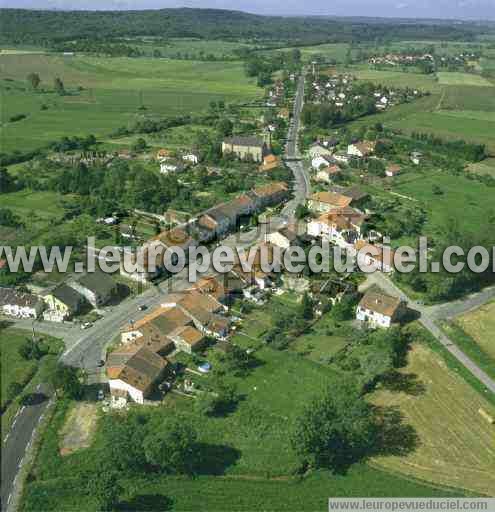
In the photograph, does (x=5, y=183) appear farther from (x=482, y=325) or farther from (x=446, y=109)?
(x=446, y=109)

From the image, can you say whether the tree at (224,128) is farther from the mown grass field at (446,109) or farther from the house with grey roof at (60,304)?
the house with grey roof at (60,304)

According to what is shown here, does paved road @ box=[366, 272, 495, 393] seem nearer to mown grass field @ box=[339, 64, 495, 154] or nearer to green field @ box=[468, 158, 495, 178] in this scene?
green field @ box=[468, 158, 495, 178]

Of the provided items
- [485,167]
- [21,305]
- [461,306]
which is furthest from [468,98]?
[21,305]

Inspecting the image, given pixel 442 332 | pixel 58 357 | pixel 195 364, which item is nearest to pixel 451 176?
pixel 442 332

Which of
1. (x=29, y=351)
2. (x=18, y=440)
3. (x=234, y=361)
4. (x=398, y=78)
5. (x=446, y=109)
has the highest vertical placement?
(x=398, y=78)

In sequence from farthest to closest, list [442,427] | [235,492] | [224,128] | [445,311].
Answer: [224,128] < [445,311] < [442,427] < [235,492]

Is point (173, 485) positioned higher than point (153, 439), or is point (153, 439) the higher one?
point (153, 439)

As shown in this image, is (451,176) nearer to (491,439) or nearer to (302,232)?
(302,232)

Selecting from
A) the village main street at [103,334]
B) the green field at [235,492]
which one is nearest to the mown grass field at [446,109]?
the village main street at [103,334]
